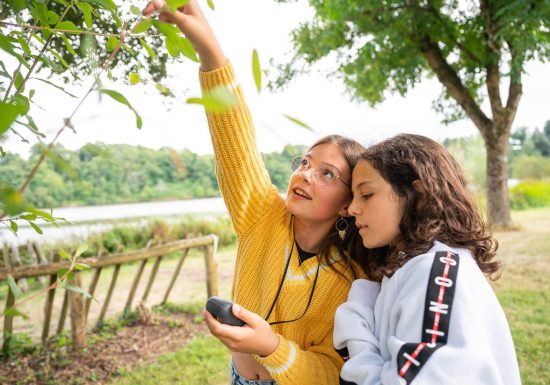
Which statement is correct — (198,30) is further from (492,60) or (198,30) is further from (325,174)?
(492,60)

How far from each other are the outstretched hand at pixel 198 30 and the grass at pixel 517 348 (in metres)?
2.86

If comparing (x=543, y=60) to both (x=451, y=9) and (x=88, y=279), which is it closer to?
(x=451, y=9)

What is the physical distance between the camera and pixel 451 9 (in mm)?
A: 8188

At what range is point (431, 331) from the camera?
3.00 feet

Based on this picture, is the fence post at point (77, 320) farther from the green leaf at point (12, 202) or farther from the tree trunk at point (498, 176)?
the tree trunk at point (498, 176)

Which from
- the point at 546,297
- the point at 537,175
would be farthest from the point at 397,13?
the point at 537,175

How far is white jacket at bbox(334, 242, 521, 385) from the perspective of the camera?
891mm

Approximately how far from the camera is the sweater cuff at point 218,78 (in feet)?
3.54

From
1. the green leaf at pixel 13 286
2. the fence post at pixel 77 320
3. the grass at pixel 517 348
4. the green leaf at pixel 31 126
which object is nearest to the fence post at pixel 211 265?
the grass at pixel 517 348

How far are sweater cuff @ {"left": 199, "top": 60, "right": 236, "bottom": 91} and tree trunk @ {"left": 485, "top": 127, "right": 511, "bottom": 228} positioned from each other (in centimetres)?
846

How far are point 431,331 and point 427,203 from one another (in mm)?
381

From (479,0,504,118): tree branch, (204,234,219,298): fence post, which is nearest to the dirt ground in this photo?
(204,234,219,298): fence post

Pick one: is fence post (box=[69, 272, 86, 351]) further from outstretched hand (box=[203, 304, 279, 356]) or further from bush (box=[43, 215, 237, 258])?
bush (box=[43, 215, 237, 258])

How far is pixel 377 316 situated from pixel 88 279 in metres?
7.95
